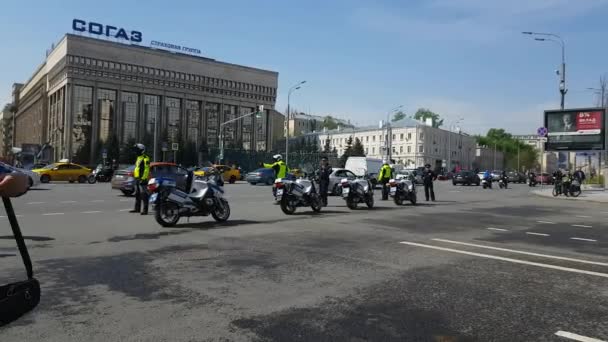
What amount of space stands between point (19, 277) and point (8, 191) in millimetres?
4433

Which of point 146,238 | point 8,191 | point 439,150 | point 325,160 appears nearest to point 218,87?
point 439,150

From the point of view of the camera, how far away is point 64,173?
34.2 meters

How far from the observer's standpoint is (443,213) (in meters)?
16.4

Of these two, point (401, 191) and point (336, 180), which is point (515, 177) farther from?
point (401, 191)

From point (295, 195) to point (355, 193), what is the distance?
9.67 feet

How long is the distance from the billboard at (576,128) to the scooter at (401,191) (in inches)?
837

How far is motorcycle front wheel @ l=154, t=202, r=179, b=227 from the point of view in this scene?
11.2 meters

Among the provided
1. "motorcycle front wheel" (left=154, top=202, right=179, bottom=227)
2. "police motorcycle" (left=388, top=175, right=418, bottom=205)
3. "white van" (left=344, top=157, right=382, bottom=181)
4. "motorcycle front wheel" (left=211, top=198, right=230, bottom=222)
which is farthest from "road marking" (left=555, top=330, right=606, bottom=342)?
"white van" (left=344, top=157, right=382, bottom=181)

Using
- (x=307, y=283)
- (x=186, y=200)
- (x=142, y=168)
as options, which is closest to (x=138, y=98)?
(x=142, y=168)

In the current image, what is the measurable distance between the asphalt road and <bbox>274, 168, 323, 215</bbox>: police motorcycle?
3.27 meters

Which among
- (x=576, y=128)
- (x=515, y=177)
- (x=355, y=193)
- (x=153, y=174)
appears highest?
Result: (x=576, y=128)

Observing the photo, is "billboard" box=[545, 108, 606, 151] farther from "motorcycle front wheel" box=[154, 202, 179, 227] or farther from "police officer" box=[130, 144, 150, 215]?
"motorcycle front wheel" box=[154, 202, 179, 227]

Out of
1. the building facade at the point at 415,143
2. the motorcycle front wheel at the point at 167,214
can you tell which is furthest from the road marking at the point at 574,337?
the building facade at the point at 415,143

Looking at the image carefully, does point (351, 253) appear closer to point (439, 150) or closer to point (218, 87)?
point (218, 87)
